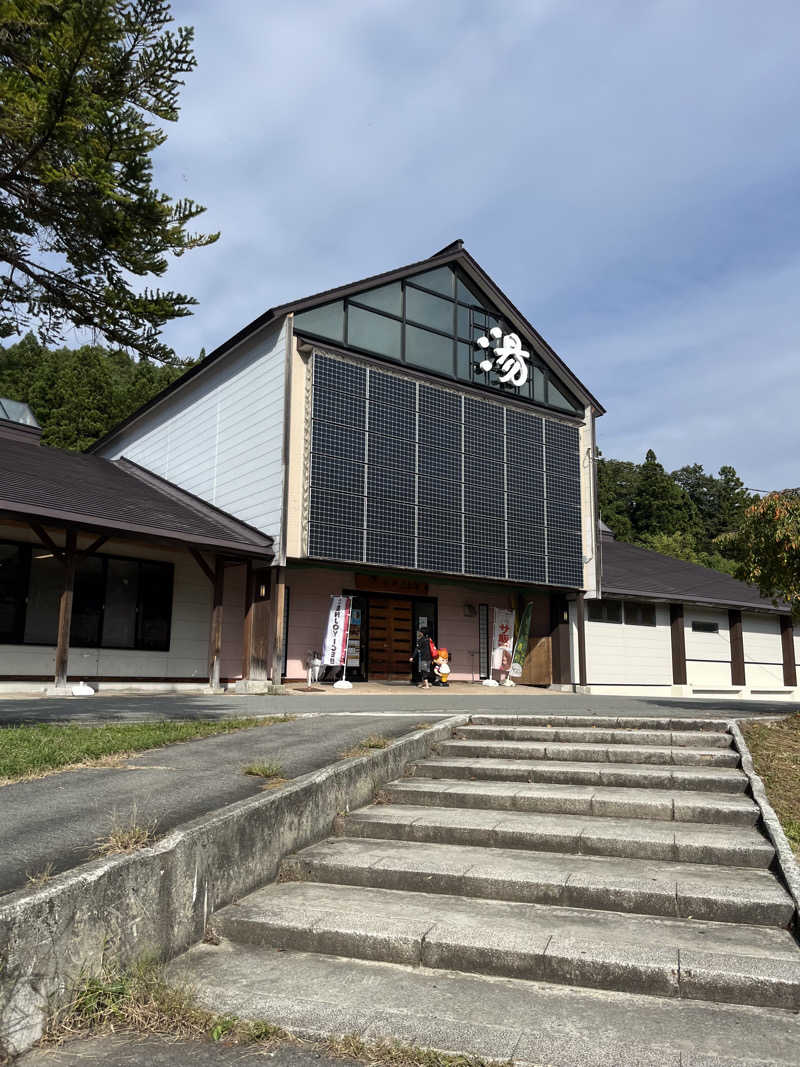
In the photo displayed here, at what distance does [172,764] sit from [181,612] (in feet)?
40.3

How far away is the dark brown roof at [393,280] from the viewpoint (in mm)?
18312

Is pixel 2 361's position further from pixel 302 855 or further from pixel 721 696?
pixel 721 696

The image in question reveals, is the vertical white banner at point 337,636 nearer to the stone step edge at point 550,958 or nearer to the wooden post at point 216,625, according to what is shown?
the wooden post at point 216,625

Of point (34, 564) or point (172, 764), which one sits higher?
point (34, 564)

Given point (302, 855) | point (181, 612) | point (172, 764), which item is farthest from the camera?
point (181, 612)

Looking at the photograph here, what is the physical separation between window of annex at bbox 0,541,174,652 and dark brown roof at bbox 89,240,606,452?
18.3ft

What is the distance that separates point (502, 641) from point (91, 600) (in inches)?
442

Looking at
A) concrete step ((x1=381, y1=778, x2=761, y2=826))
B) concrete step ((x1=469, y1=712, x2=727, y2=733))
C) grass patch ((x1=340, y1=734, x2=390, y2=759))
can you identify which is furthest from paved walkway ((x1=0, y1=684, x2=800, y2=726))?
concrete step ((x1=381, y1=778, x2=761, y2=826))

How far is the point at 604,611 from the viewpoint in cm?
2398

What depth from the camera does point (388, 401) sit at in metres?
19.3

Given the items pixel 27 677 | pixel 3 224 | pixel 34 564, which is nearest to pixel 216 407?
pixel 34 564

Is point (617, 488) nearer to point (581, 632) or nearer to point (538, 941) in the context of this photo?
point (581, 632)

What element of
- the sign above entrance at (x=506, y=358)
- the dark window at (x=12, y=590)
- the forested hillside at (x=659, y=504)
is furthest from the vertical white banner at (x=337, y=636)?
the forested hillside at (x=659, y=504)

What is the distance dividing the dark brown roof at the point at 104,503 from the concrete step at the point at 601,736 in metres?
8.82
